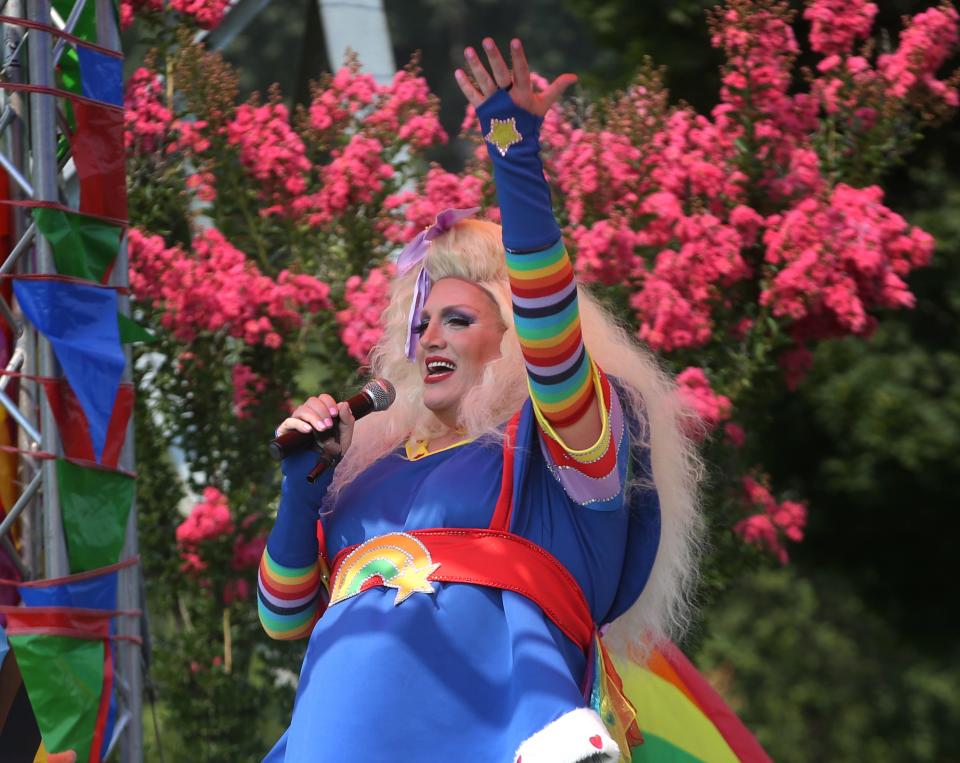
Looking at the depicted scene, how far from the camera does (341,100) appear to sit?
4902mm

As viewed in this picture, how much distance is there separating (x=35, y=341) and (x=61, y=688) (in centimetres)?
77

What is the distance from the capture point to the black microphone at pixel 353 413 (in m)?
2.35

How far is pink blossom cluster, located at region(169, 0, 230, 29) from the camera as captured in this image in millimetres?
4695

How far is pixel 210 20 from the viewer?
4.73 metres

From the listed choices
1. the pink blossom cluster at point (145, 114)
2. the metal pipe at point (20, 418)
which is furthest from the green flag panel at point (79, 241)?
the pink blossom cluster at point (145, 114)

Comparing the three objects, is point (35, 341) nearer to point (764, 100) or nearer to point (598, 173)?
point (598, 173)

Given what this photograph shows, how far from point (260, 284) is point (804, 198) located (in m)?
1.75

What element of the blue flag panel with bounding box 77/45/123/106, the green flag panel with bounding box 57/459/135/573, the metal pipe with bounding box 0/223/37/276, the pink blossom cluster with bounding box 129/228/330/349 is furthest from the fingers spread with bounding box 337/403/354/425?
the pink blossom cluster with bounding box 129/228/330/349

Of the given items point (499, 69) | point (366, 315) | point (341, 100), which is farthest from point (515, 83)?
point (341, 100)

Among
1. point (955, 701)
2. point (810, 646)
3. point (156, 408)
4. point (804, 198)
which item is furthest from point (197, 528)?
point (810, 646)

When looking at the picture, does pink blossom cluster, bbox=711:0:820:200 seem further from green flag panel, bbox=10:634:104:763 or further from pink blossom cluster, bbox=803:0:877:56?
green flag panel, bbox=10:634:104:763

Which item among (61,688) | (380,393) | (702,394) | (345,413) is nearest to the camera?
(345,413)

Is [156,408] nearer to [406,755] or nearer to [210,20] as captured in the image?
[210,20]

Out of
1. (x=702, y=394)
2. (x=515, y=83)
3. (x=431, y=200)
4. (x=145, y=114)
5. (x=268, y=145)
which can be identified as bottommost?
(x=702, y=394)
